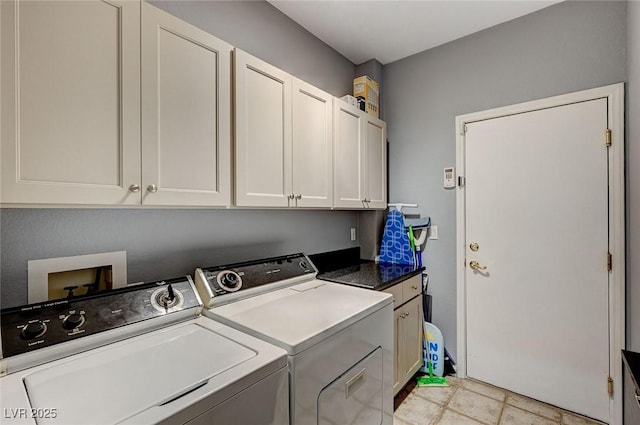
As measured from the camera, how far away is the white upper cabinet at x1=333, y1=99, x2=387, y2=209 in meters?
2.09

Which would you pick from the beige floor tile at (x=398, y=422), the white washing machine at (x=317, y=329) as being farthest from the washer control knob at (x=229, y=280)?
the beige floor tile at (x=398, y=422)

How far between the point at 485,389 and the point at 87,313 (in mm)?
2630

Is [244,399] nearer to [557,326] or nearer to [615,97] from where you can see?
[557,326]

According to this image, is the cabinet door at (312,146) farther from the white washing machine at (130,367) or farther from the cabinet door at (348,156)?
the white washing machine at (130,367)

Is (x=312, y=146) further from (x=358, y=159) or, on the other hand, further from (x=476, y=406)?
(x=476, y=406)

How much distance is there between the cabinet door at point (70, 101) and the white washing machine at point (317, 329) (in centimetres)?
64

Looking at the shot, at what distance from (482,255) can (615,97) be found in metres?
1.29

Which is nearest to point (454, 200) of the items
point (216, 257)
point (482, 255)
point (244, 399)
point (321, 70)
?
point (482, 255)

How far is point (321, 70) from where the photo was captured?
246 centimetres

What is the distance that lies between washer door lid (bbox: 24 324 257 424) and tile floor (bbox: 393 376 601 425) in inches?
60.4

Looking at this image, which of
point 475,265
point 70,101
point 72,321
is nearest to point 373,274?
point 475,265

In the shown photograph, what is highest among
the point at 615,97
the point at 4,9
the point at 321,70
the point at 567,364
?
the point at 321,70

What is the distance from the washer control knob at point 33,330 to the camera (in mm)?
924

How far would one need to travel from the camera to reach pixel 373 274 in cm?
216
